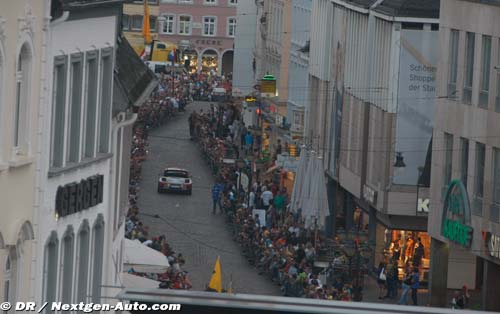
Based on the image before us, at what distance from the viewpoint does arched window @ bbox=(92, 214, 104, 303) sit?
29.4 m

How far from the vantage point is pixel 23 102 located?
79.7 feet

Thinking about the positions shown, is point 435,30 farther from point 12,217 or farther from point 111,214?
point 12,217

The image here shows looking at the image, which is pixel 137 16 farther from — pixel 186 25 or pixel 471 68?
pixel 471 68

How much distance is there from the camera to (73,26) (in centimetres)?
2659

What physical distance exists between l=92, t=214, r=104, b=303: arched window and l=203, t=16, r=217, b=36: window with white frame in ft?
490

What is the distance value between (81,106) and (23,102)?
2.93 metres

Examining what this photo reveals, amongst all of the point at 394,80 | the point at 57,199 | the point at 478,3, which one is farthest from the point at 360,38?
the point at 57,199

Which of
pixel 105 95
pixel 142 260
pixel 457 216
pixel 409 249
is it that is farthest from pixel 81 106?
pixel 409 249

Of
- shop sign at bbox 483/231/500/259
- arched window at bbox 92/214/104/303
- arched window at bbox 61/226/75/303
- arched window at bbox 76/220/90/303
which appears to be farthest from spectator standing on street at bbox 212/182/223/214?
arched window at bbox 61/226/75/303

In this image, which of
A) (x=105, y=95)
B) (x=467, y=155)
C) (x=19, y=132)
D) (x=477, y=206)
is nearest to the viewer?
(x=19, y=132)

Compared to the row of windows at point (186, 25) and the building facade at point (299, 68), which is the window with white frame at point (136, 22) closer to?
the row of windows at point (186, 25)

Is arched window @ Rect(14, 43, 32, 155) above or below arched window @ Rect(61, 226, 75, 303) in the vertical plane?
above

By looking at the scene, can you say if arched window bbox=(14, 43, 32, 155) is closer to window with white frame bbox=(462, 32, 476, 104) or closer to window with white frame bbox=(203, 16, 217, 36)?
window with white frame bbox=(462, 32, 476, 104)

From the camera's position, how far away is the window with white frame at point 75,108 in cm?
2684
